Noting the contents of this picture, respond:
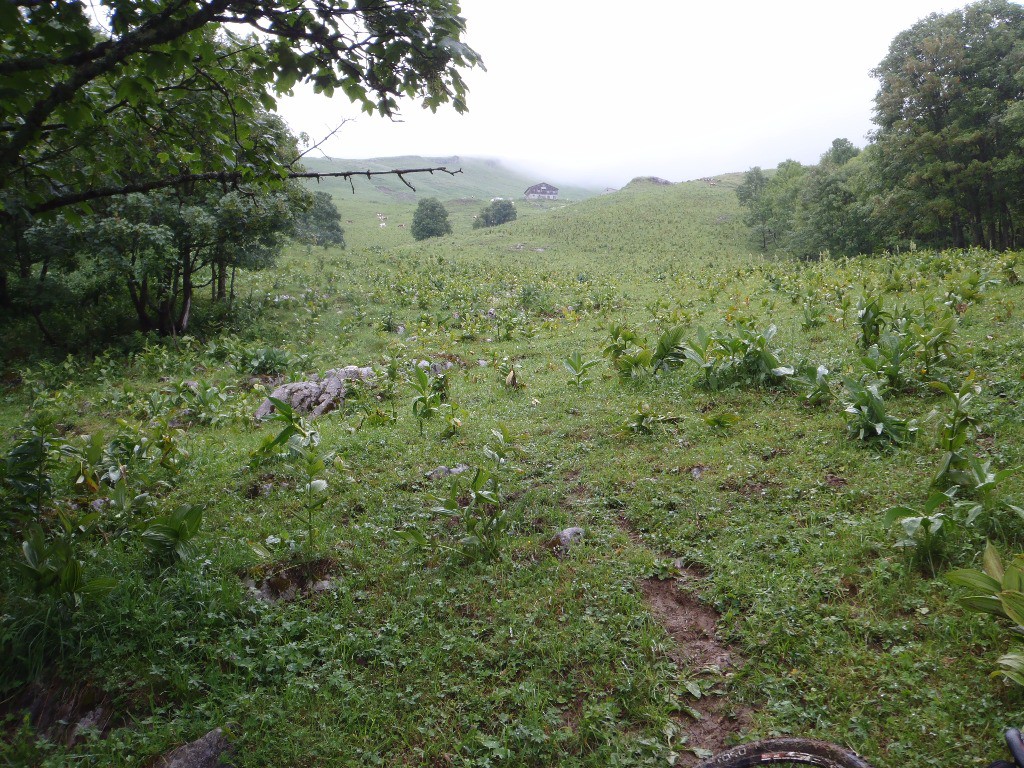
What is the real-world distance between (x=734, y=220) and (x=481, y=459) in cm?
5526

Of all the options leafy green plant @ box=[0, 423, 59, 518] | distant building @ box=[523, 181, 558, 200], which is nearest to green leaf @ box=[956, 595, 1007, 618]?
leafy green plant @ box=[0, 423, 59, 518]

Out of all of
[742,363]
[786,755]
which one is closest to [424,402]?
[742,363]

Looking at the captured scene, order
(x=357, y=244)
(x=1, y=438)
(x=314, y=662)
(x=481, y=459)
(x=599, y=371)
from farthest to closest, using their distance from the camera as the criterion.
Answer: (x=357, y=244), (x=599, y=371), (x=1, y=438), (x=481, y=459), (x=314, y=662)

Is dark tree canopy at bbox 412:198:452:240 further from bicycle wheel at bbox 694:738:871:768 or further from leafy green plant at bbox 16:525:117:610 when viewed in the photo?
bicycle wheel at bbox 694:738:871:768

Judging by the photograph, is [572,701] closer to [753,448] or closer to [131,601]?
[131,601]

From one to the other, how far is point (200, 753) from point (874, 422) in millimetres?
6315

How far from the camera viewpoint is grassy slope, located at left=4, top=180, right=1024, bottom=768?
3.06m

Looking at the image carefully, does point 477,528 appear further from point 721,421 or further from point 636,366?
point 636,366

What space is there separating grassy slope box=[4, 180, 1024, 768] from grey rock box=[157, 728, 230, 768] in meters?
0.12

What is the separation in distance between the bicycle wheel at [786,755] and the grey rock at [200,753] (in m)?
2.68

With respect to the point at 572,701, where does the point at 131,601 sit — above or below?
above

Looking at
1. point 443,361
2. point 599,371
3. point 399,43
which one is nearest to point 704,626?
point 399,43

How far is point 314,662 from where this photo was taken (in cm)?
371

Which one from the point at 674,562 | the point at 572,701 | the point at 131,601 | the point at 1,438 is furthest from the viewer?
the point at 1,438
